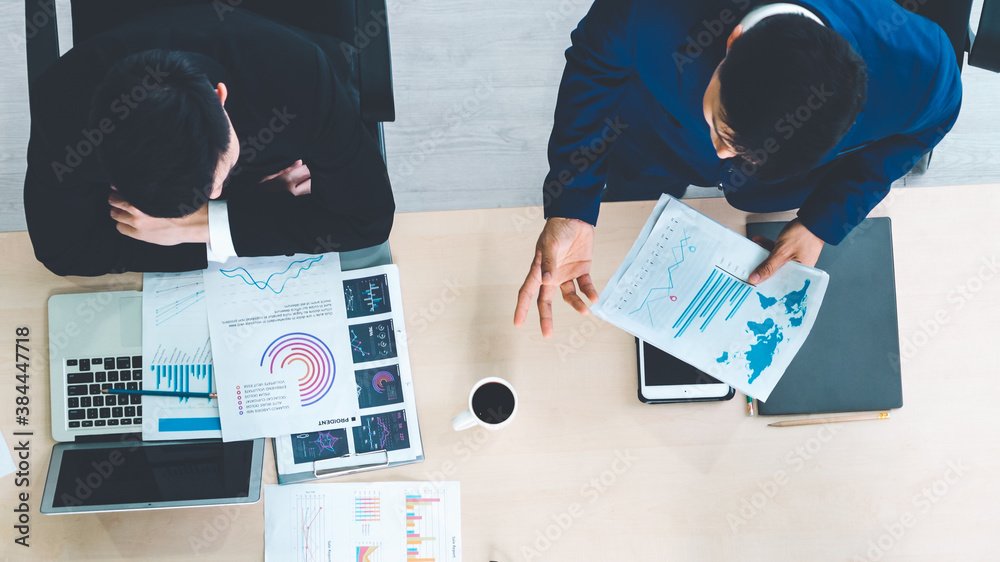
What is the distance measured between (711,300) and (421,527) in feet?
2.09

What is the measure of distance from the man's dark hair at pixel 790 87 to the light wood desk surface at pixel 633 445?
0.36 m

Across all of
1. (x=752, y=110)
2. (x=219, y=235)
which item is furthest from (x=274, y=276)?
(x=752, y=110)

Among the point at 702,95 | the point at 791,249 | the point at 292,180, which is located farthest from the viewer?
the point at 292,180

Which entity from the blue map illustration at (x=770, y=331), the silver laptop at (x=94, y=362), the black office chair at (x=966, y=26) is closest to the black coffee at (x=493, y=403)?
the blue map illustration at (x=770, y=331)

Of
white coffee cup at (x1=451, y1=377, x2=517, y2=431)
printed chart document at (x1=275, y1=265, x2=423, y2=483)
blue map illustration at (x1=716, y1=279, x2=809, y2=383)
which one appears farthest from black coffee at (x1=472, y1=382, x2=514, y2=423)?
blue map illustration at (x1=716, y1=279, x2=809, y2=383)

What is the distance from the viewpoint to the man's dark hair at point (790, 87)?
2.45ft

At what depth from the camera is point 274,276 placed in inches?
44.2

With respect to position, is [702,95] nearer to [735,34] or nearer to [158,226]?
[735,34]

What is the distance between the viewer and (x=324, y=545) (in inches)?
42.9

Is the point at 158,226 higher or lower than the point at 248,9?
lower

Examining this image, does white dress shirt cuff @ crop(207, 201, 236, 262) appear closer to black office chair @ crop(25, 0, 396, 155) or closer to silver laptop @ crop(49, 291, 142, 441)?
silver laptop @ crop(49, 291, 142, 441)

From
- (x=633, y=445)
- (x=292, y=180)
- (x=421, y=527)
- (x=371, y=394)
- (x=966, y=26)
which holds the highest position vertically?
(x=966, y=26)

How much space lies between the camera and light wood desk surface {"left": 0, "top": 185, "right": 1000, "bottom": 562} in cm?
111

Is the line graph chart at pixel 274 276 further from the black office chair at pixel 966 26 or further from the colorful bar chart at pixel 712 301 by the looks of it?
the black office chair at pixel 966 26
